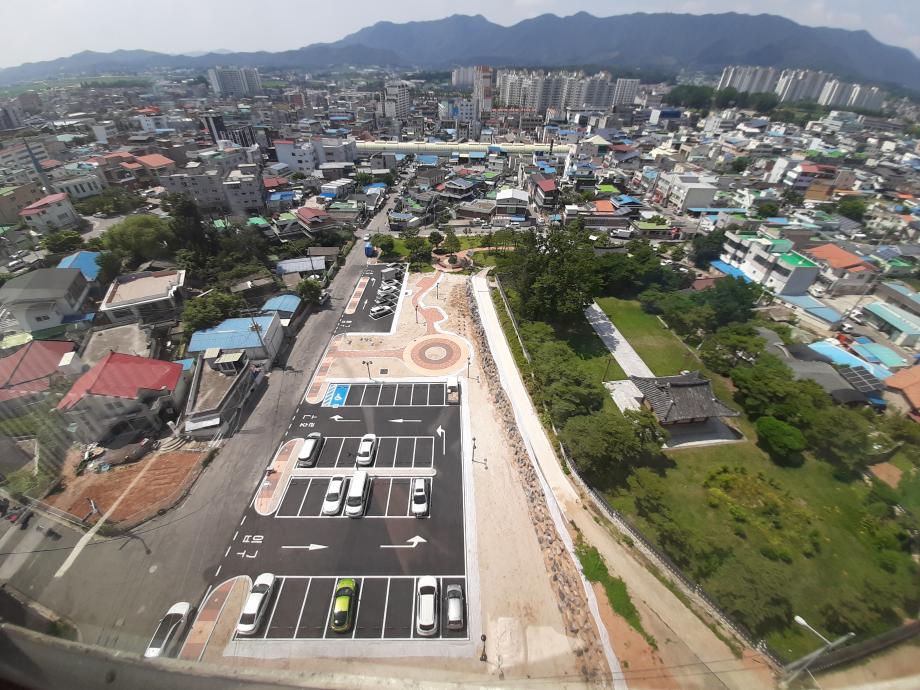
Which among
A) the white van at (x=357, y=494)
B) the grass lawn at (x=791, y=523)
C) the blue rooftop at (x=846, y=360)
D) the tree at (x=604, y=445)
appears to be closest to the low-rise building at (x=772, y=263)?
the blue rooftop at (x=846, y=360)

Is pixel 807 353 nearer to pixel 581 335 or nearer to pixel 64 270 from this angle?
pixel 581 335

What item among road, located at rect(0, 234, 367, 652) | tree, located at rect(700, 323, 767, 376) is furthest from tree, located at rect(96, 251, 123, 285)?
tree, located at rect(700, 323, 767, 376)

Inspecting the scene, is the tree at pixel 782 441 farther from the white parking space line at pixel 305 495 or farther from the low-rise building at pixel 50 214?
the low-rise building at pixel 50 214

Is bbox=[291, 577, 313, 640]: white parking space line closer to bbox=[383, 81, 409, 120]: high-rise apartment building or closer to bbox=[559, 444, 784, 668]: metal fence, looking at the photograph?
bbox=[559, 444, 784, 668]: metal fence

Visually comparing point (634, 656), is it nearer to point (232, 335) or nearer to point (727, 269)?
point (232, 335)

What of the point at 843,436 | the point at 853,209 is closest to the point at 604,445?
the point at 843,436

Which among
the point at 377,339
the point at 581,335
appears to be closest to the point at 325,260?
the point at 377,339

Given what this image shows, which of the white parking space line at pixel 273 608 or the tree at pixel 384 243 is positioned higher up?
the tree at pixel 384 243
